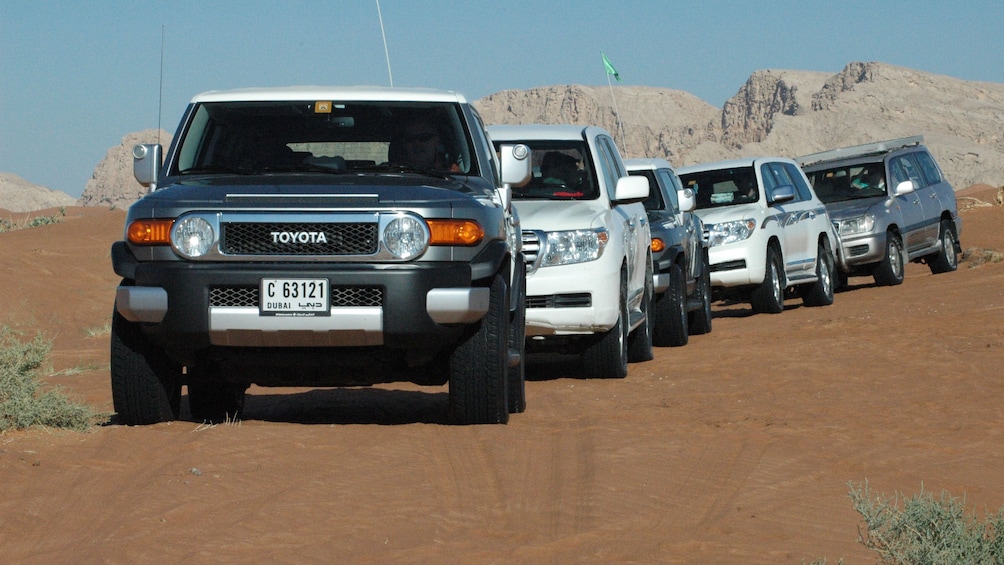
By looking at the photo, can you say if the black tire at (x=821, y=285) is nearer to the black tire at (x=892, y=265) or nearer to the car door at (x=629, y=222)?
the black tire at (x=892, y=265)

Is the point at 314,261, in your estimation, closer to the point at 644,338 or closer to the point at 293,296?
the point at 293,296

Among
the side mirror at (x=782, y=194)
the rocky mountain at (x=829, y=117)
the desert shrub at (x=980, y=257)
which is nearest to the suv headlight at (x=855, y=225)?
the side mirror at (x=782, y=194)

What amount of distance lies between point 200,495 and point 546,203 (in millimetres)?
5716

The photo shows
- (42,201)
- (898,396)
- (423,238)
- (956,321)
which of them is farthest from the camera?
(42,201)

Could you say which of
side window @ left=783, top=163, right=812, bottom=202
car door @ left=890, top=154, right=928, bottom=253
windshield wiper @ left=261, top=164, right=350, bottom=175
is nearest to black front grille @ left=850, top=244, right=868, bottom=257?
car door @ left=890, top=154, right=928, bottom=253

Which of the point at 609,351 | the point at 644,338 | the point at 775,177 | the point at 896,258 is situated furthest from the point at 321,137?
the point at 896,258

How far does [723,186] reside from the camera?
18.5 meters

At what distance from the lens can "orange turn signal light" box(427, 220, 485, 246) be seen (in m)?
7.41

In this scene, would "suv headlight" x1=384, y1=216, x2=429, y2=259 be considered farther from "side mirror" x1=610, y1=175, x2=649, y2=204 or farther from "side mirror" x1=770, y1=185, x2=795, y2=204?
"side mirror" x1=770, y1=185, x2=795, y2=204

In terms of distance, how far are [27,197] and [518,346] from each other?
94748 millimetres

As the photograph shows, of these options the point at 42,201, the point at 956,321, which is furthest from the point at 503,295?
the point at 42,201

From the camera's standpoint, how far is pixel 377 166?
324 inches

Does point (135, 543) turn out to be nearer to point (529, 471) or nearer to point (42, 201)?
point (529, 471)

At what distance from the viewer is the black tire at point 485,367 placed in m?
7.71
